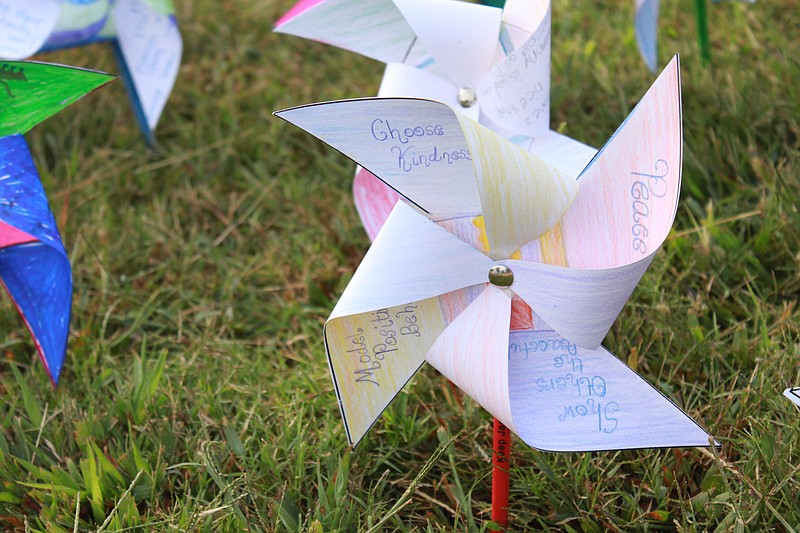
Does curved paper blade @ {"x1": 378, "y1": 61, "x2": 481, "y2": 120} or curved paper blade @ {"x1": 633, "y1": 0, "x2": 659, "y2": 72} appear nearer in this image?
curved paper blade @ {"x1": 378, "y1": 61, "x2": 481, "y2": 120}

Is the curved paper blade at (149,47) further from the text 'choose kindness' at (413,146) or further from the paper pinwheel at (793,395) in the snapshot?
the paper pinwheel at (793,395)

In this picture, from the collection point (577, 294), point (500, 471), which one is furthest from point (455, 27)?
point (500, 471)

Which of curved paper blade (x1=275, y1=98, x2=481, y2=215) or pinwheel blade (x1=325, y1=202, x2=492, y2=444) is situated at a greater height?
curved paper blade (x1=275, y1=98, x2=481, y2=215)

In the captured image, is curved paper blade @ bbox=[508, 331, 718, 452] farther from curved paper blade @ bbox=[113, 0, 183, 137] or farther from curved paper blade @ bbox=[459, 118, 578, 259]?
curved paper blade @ bbox=[113, 0, 183, 137]

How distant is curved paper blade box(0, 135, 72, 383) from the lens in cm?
131

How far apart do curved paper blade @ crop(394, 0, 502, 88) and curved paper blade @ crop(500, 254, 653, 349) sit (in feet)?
1.55

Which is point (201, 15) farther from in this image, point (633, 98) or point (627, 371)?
point (627, 371)

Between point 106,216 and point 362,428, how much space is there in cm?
119

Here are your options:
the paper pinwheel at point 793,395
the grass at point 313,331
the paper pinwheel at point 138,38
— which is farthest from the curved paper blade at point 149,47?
the paper pinwheel at point 793,395

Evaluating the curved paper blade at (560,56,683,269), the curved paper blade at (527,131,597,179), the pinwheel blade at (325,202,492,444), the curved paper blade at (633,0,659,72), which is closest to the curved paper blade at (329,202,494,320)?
the pinwheel blade at (325,202,492,444)

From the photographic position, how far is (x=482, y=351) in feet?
3.26

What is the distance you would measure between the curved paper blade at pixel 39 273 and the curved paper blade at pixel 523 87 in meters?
0.69

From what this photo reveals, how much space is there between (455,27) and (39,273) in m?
0.77

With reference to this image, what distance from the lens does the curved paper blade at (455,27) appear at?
133 cm
